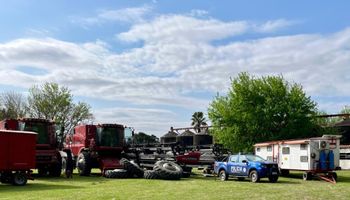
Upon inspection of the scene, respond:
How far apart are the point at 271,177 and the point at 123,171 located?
832 centimetres

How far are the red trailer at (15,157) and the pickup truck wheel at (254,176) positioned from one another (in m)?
11.4

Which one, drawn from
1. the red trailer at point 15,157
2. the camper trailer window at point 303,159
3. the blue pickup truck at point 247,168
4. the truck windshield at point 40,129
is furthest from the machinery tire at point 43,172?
the camper trailer window at point 303,159

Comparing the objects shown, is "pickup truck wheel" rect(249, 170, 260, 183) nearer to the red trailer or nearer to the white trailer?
the red trailer

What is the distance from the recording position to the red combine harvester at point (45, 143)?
28.6 m

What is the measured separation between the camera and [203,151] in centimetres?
3278

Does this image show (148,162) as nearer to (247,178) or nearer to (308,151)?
(247,178)

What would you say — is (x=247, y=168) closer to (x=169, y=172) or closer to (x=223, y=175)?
(x=223, y=175)

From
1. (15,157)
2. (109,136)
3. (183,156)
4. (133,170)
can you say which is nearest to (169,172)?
(133,170)

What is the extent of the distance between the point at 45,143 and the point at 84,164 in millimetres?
2637

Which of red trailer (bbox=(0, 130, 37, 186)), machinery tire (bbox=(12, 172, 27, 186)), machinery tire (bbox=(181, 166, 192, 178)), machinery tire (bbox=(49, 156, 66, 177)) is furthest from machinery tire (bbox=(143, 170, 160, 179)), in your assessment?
machinery tire (bbox=(12, 172, 27, 186))

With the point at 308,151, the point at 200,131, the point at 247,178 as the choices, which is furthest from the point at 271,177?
the point at 200,131

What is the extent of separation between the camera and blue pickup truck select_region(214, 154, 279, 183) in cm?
Answer: 2647

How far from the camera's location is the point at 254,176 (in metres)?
26.6

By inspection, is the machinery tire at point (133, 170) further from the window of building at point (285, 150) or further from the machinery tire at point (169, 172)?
the window of building at point (285, 150)
